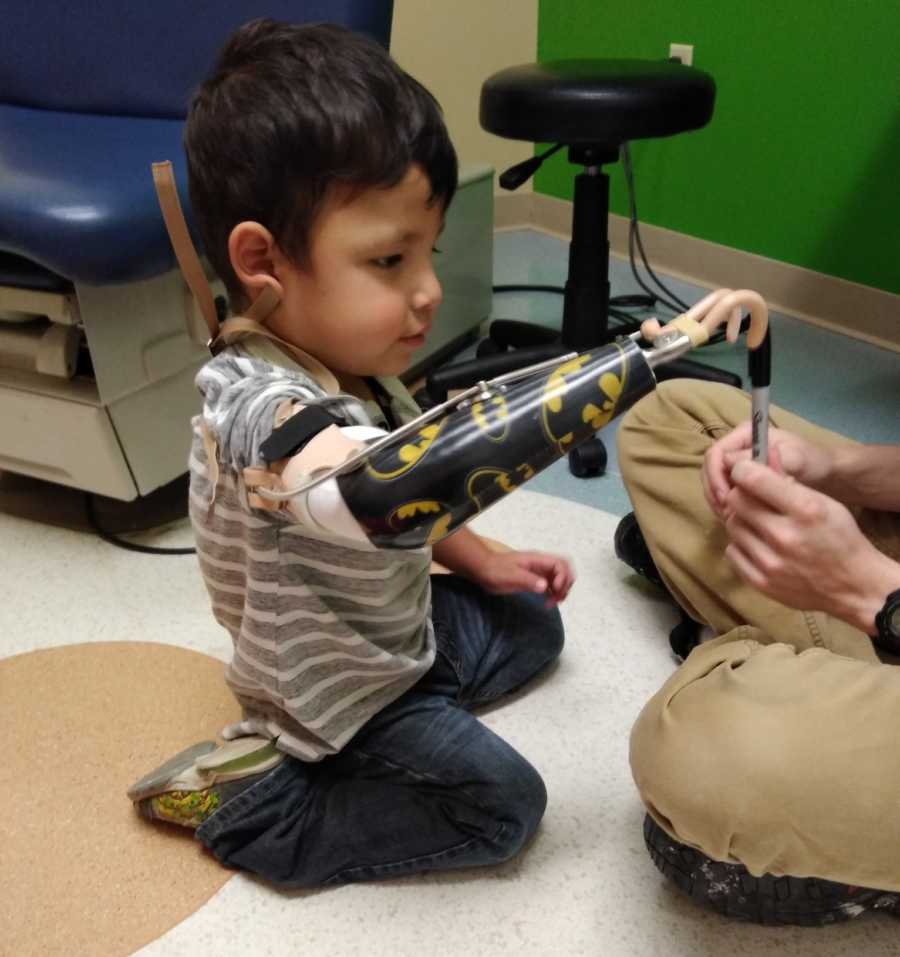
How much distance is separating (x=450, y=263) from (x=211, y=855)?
1.09 meters

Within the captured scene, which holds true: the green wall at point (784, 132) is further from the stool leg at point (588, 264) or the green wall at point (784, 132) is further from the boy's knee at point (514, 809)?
the boy's knee at point (514, 809)

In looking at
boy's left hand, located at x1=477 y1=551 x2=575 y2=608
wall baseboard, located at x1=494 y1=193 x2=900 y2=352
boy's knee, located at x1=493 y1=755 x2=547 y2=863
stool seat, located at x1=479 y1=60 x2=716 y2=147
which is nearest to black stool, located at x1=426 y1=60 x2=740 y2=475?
stool seat, located at x1=479 y1=60 x2=716 y2=147

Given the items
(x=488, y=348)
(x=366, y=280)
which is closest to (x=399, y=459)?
(x=366, y=280)

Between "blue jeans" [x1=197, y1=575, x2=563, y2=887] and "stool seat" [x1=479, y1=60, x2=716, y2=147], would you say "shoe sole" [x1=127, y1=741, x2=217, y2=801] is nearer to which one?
"blue jeans" [x1=197, y1=575, x2=563, y2=887]

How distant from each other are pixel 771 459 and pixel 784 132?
1238mm

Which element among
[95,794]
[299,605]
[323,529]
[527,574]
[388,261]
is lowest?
[95,794]

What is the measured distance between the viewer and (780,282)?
1818mm

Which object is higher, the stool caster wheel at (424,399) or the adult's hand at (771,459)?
the adult's hand at (771,459)

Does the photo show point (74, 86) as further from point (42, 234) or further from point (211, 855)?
point (211, 855)

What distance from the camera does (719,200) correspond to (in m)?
1.88

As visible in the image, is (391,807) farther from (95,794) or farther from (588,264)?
(588,264)

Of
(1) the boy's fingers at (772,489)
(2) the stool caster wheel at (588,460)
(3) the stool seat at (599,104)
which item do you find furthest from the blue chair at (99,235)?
(1) the boy's fingers at (772,489)

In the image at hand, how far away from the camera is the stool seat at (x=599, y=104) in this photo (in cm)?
114

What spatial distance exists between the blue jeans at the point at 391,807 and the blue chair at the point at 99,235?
1.67ft
